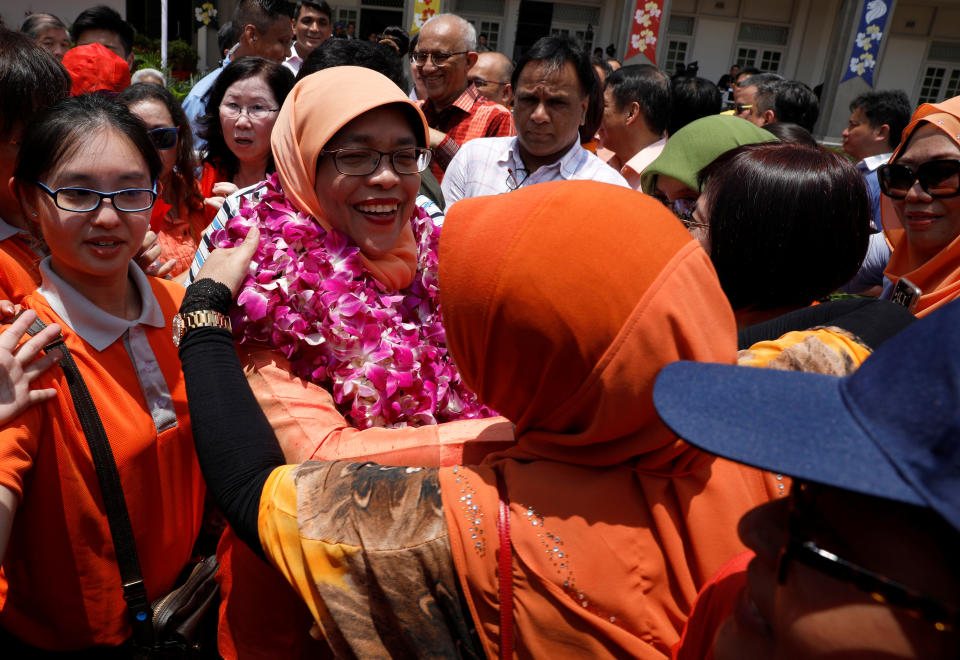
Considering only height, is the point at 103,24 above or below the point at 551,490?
above

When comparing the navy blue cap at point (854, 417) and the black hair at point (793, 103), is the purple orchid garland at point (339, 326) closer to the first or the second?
the navy blue cap at point (854, 417)

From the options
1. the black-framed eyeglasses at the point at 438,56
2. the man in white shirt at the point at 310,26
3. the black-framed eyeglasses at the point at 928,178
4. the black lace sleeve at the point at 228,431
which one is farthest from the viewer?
the man in white shirt at the point at 310,26

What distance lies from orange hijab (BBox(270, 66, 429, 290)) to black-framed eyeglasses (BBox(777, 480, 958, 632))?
142 centimetres

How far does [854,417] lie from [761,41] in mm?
24417

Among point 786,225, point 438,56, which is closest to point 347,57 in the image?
point 438,56

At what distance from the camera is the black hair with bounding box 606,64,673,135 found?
5.00m

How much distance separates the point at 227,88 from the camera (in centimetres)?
344

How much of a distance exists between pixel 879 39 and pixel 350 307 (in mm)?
20618

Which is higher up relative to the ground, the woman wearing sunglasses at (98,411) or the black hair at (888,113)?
the black hair at (888,113)

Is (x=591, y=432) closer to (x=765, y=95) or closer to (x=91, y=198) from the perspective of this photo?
(x=91, y=198)

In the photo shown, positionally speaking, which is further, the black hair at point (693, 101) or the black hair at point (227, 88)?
the black hair at point (693, 101)

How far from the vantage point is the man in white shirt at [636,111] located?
4.99m

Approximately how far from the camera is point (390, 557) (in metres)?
1.14

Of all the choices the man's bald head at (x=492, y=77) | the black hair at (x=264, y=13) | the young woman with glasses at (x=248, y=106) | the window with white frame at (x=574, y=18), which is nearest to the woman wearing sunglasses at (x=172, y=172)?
the young woman with glasses at (x=248, y=106)
